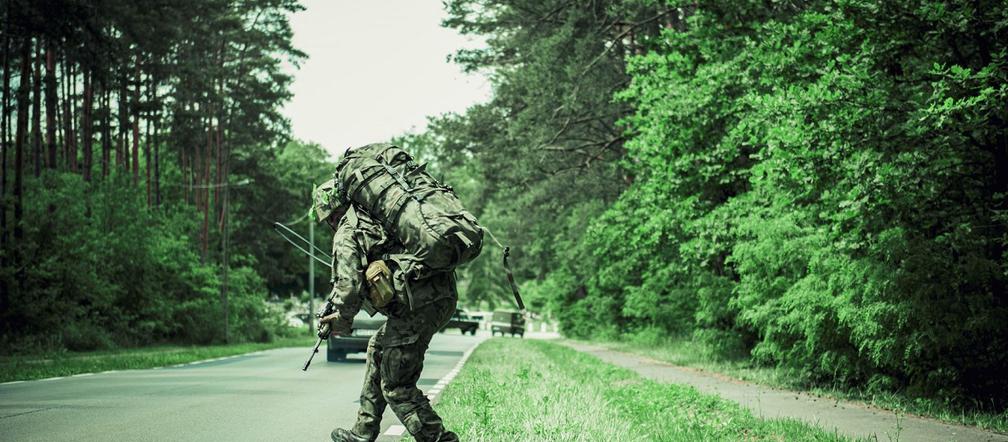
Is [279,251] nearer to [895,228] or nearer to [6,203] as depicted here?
[6,203]

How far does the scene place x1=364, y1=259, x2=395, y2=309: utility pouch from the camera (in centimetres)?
557

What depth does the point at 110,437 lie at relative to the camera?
8.02m

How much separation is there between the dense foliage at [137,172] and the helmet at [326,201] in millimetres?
20242

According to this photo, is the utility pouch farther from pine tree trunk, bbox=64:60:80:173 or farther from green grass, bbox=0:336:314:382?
pine tree trunk, bbox=64:60:80:173

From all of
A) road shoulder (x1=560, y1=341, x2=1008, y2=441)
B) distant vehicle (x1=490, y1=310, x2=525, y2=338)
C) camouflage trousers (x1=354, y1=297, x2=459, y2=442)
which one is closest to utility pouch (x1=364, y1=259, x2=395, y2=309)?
camouflage trousers (x1=354, y1=297, x2=459, y2=442)

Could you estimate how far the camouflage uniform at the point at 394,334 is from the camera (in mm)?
5672

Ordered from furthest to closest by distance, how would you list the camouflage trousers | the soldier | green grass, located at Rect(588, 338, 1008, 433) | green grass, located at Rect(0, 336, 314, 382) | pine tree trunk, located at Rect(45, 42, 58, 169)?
pine tree trunk, located at Rect(45, 42, 58, 169) < green grass, located at Rect(0, 336, 314, 382) < green grass, located at Rect(588, 338, 1008, 433) < the camouflage trousers < the soldier

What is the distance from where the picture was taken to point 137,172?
39438 millimetres

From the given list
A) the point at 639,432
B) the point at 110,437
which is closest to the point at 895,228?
the point at 639,432

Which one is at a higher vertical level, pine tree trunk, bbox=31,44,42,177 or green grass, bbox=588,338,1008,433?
pine tree trunk, bbox=31,44,42,177

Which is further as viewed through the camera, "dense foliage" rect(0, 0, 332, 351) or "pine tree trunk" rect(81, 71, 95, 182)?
"pine tree trunk" rect(81, 71, 95, 182)

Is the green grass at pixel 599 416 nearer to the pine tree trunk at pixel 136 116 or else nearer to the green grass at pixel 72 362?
the green grass at pixel 72 362

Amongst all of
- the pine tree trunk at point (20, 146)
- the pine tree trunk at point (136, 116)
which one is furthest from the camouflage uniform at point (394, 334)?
the pine tree trunk at point (136, 116)

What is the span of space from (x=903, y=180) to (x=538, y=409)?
4653 millimetres
